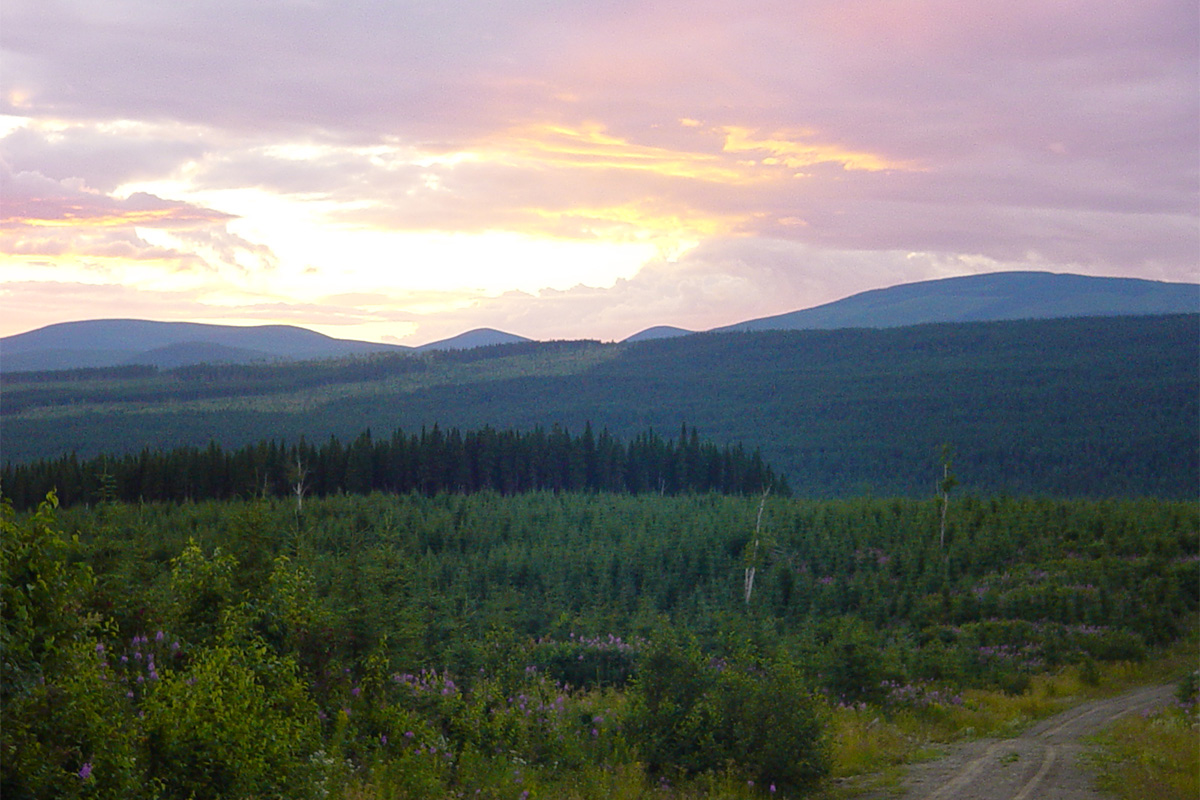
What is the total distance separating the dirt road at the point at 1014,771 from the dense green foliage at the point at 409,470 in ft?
227

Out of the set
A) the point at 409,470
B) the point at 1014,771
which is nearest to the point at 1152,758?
the point at 1014,771

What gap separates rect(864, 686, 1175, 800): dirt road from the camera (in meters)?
13.3

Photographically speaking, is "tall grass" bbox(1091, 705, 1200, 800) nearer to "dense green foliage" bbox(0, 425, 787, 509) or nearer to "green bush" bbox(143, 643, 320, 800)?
"green bush" bbox(143, 643, 320, 800)

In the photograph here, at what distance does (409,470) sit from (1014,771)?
9169 centimetres

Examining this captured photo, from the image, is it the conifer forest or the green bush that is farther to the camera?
the green bush

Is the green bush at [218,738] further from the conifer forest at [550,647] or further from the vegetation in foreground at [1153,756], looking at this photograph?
the vegetation in foreground at [1153,756]

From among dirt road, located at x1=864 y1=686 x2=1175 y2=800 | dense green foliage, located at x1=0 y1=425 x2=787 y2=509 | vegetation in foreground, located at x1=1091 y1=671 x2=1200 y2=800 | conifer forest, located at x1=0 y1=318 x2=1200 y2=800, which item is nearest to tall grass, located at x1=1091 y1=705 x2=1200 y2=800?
vegetation in foreground, located at x1=1091 y1=671 x2=1200 y2=800

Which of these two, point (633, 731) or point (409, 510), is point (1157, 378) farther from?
point (633, 731)

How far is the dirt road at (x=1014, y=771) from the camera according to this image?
13281 mm

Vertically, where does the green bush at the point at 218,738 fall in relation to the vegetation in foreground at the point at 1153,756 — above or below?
above

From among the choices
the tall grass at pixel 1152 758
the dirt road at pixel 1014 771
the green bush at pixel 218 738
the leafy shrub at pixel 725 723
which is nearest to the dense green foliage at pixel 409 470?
the dirt road at pixel 1014 771

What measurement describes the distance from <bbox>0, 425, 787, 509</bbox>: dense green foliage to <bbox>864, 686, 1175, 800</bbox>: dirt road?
2723 inches

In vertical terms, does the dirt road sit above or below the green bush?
below

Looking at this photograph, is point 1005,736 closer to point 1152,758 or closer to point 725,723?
point 1152,758
